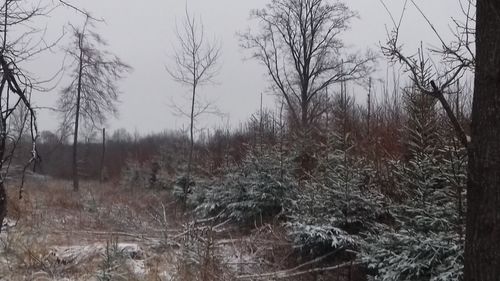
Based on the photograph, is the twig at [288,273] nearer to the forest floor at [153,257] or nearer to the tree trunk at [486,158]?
the forest floor at [153,257]

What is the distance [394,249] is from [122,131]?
68.3m

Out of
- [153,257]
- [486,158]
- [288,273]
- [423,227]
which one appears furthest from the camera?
[288,273]

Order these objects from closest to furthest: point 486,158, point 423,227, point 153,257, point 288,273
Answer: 1. point 486,158
2. point 423,227
3. point 153,257
4. point 288,273

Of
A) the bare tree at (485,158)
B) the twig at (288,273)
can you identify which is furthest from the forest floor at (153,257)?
the bare tree at (485,158)

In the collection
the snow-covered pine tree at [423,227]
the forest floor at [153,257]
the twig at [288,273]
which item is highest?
the snow-covered pine tree at [423,227]

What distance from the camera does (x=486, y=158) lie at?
2111mm

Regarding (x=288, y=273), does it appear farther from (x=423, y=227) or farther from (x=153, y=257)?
(x=423, y=227)

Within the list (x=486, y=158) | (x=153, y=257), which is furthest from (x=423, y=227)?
(x=486, y=158)

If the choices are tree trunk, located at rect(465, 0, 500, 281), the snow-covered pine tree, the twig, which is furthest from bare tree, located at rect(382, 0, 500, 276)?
the twig

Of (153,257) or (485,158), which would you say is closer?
(485,158)

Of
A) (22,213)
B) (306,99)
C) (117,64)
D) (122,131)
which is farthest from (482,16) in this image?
(122,131)

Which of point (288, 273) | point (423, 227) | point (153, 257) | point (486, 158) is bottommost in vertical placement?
point (288, 273)

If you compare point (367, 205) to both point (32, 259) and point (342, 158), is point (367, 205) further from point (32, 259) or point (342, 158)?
point (32, 259)

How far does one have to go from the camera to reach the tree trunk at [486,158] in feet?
6.83
